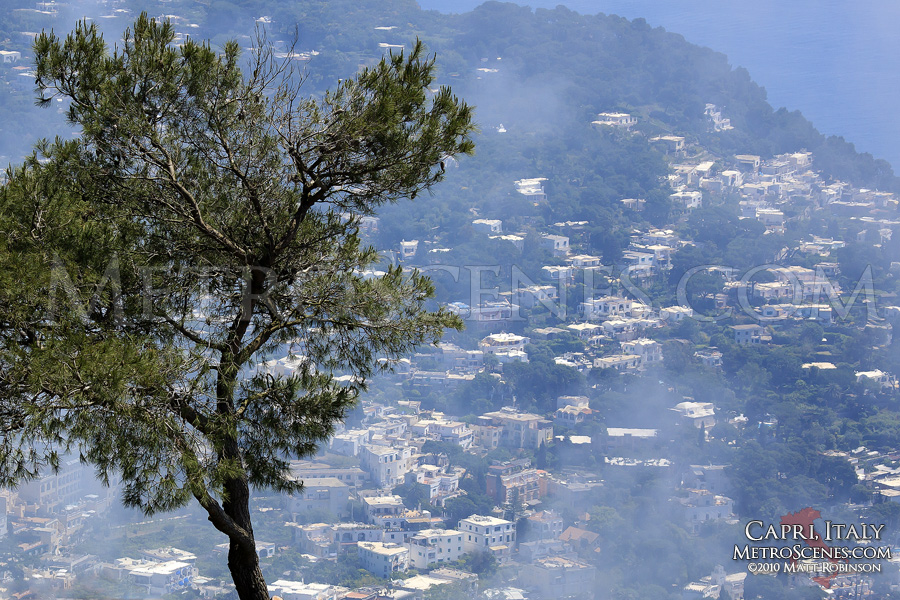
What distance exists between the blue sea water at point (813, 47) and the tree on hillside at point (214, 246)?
43798mm

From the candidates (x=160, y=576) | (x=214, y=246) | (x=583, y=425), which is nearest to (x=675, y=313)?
(x=583, y=425)

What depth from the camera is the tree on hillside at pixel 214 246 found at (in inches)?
93.1

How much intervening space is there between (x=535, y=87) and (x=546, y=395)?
2235cm

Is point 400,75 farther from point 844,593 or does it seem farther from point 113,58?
point 844,593

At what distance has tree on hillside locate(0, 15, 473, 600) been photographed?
7.76ft

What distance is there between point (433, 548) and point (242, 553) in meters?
10.8

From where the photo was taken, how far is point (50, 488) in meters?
13.6

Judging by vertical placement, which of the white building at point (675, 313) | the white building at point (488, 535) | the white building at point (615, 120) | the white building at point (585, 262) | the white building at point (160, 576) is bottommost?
the white building at point (488, 535)

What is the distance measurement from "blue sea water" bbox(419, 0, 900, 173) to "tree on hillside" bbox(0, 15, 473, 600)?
43798mm

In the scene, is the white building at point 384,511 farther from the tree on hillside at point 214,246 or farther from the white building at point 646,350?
the tree on hillside at point 214,246

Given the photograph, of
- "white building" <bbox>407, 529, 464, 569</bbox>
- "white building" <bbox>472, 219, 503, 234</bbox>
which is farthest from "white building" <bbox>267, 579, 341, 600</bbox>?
"white building" <bbox>472, 219, 503, 234</bbox>

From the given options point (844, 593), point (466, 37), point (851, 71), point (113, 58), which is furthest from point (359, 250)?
point (851, 71)

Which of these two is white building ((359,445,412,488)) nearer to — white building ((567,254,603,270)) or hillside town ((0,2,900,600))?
hillside town ((0,2,900,600))

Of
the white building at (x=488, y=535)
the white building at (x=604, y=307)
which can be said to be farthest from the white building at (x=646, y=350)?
the white building at (x=488, y=535)
